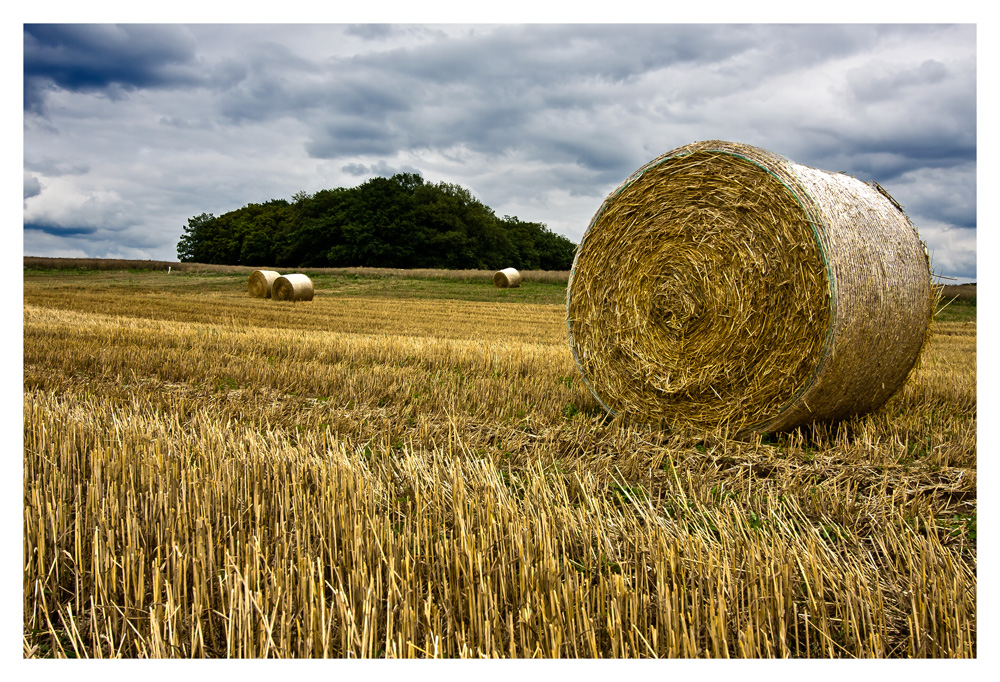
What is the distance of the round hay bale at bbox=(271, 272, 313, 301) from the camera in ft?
71.8

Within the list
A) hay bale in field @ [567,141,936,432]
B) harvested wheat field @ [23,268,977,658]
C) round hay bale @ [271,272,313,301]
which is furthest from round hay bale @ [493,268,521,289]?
hay bale in field @ [567,141,936,432]

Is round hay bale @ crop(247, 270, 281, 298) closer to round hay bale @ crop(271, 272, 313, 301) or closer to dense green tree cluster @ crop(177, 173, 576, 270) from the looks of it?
round hay bale @ crop(271, 272, 313, 301)

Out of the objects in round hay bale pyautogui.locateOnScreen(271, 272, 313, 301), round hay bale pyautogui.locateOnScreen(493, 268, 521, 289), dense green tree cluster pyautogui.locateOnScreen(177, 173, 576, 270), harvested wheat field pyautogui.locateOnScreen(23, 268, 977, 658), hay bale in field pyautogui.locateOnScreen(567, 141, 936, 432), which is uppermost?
dense green tree cluster pyautogui.locateOnScreen(177, 173, 576, 270)

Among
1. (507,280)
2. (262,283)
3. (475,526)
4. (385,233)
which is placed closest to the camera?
(475,526)

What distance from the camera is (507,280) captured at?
30188mm

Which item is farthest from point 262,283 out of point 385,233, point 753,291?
point 385,233

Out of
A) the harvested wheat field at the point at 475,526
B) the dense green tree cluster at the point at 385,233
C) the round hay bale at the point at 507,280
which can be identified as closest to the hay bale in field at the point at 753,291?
the harvested wheat field at the point at 475,526

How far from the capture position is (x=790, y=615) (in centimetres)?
238

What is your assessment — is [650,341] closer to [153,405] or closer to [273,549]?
[273,549]

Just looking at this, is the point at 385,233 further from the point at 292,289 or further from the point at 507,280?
the point at 292,289

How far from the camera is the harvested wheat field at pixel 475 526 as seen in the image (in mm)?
2223

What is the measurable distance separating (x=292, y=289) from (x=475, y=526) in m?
20.1

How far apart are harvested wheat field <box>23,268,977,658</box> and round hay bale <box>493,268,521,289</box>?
77.3 ft

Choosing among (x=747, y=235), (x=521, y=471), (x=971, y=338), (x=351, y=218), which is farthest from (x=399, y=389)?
(x=351, y=218)
